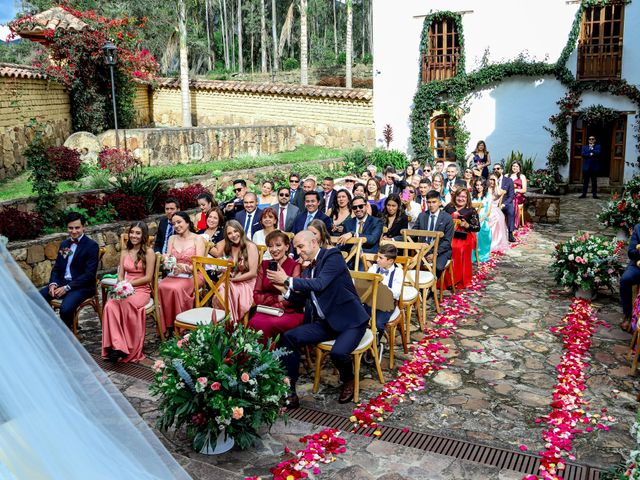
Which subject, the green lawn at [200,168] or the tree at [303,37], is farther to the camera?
the tree at [303,37]

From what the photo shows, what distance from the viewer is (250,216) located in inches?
329

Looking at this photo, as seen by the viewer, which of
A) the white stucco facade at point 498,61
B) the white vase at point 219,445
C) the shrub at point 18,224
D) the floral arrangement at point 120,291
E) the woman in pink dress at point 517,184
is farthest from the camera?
the white stucco facade at point 498,61

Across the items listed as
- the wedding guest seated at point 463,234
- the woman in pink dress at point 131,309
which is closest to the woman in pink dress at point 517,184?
the wedding guest seated at point 463,234

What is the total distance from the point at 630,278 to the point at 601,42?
13449 millimetres

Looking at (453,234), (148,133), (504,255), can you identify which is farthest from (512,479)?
(148,133)

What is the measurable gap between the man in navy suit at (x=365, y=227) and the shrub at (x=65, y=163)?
308 inches

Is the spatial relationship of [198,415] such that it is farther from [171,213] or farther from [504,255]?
[504,255]

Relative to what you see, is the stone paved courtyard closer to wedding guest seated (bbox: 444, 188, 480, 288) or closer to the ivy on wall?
wedding guest seated (bbox: 444, 188, 480, 288)

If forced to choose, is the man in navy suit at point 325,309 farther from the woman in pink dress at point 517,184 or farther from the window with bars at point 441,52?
the window with bars at point 441,52

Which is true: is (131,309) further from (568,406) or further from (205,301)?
(568,406)

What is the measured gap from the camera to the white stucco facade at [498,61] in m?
17.3

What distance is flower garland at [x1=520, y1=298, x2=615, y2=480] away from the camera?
4098mm

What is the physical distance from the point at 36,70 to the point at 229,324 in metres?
Answer: 14.1

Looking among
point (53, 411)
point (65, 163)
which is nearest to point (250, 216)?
point (53, 411)
